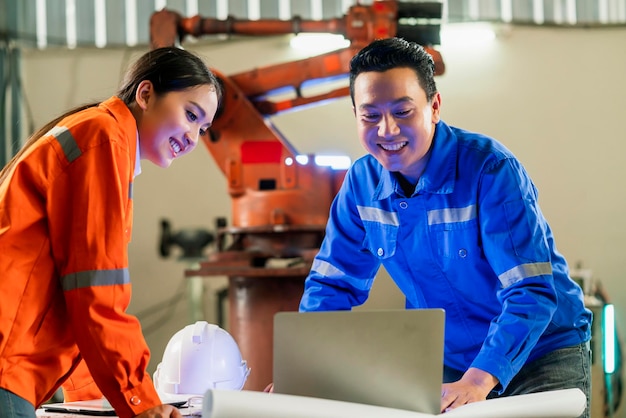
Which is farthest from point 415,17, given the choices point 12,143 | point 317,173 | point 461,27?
point 12,143

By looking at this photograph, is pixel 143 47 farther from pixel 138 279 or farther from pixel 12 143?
pixel 138 279

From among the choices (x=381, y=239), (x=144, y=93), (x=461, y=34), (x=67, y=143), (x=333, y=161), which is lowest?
(x=381, y=239)

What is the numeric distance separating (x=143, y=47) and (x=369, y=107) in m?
3.71

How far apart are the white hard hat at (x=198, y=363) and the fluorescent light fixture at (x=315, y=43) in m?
3.38

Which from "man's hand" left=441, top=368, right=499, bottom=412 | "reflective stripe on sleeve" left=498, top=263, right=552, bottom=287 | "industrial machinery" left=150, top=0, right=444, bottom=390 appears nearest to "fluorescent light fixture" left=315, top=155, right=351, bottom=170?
"industrial machinery" left=150, top=0, right=444, bottom=390

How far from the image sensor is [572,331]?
1863mm

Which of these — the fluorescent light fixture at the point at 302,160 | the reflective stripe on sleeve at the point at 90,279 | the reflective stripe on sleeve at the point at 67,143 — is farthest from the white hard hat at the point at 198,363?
the fluorescent light fixture at the point at 302,160

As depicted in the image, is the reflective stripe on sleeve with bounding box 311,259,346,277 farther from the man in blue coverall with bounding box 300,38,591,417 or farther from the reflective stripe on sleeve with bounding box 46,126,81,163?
the reflective stripe on sleeve with bounding box 46,126,81,163

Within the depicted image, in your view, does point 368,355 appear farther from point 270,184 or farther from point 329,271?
point 270,184

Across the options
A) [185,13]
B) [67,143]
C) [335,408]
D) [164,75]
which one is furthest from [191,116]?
[185,13]

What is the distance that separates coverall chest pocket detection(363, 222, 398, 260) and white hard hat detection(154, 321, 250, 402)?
16.8 inches

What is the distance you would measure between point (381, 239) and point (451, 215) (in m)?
0.20

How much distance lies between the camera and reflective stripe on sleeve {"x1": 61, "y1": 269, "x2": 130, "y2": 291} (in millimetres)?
1480

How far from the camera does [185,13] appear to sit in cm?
522
